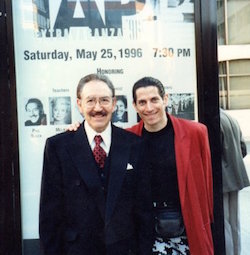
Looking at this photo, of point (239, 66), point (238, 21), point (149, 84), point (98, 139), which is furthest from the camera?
point (239, 66)

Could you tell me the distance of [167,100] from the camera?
2967mm

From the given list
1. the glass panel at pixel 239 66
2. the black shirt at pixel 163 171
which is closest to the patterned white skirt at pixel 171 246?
the black shirt at pixel 163 171

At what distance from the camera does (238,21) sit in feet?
14.7

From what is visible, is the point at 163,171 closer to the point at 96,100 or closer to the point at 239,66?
the point at 96,100

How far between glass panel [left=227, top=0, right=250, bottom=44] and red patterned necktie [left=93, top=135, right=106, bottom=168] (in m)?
2.13

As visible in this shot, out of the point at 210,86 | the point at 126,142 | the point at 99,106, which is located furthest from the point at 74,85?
the point at 210,86

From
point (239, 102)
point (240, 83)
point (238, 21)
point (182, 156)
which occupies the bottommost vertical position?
point (182, 156)

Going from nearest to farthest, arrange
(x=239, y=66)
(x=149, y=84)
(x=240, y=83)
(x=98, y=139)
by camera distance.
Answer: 1. (x=98, y=139)
2. (x=149, y=84)
3. (x=239, y=66)
4. (x=240, y=83)

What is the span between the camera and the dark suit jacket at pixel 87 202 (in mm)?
2619

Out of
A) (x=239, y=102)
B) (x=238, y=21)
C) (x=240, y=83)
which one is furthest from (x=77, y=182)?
(x=240, y=83)

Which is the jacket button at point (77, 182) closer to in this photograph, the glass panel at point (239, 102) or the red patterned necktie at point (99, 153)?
the red patterned necktie at point (99, 153)

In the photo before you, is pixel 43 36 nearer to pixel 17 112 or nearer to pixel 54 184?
pixel 17 112

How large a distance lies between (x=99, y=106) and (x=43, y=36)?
679mm

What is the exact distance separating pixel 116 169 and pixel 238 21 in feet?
8.71
